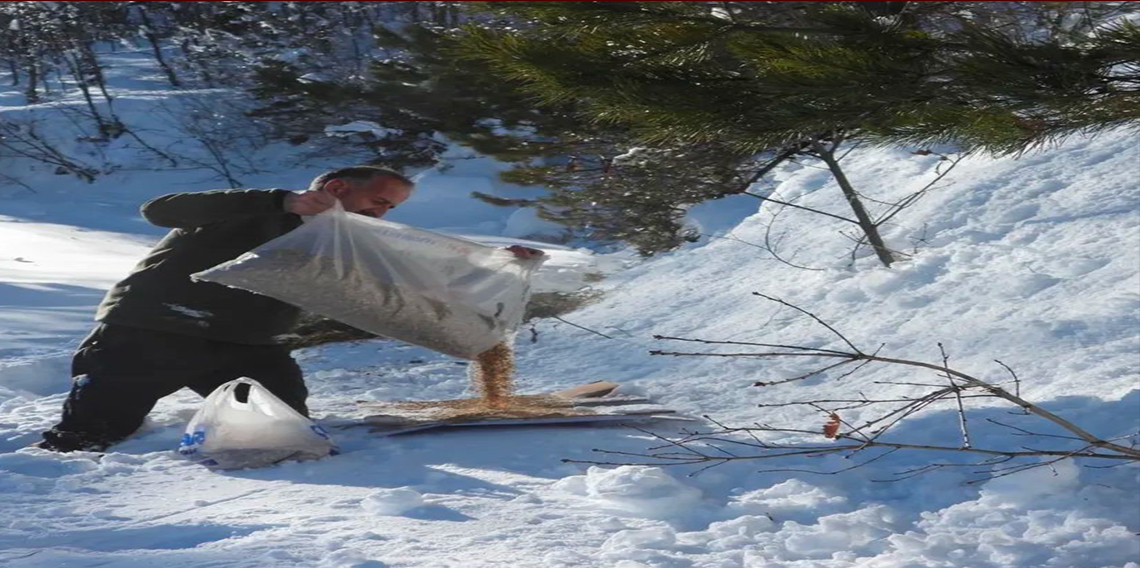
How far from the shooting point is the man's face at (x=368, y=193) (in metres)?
4.04

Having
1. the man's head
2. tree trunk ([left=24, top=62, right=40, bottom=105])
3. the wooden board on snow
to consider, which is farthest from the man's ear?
tree trunk ([left=24, top=62, right=40, bottom=105])

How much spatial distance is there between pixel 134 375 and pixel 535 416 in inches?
53.2

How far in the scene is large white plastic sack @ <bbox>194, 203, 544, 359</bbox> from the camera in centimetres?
371

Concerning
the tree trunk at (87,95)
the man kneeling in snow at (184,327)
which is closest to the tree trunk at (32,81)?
the tree trunk at (87,95)

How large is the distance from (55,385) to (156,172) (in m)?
6.89

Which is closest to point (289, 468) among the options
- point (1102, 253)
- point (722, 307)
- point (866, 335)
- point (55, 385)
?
point (55, 385)

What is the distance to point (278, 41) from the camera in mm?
12289

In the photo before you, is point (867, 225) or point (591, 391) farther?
point (867, 225)

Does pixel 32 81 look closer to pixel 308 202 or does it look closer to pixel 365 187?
pixel 365 187

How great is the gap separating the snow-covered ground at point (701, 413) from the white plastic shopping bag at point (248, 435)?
7 centimetres

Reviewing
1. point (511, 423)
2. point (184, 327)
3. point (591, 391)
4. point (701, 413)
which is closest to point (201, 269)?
point (184, 327)

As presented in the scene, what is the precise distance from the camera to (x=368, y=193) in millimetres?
4078

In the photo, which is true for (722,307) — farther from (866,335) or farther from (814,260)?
(866,335)

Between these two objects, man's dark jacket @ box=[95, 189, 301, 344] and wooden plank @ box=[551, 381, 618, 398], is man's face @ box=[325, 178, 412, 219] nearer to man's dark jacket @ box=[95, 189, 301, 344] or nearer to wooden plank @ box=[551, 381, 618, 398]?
man's dark jacket @ box=[95, 189, 301, 344]
